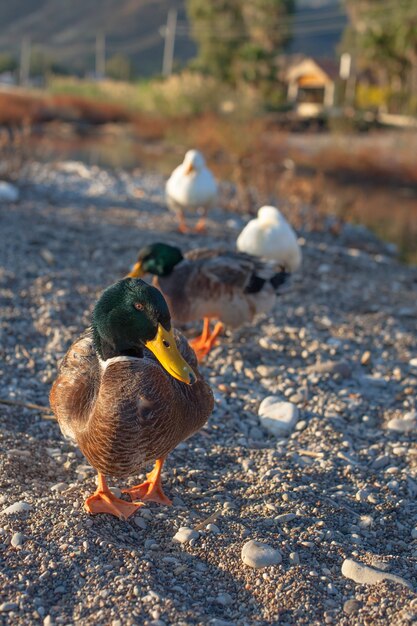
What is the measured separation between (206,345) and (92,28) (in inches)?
4041

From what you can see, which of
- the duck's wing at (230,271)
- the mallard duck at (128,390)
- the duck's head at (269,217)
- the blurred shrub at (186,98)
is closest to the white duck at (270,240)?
the duck's head at (269,217)

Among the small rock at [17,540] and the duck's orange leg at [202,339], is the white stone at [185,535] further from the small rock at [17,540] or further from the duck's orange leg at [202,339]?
the duck's orange leg at [202,339]

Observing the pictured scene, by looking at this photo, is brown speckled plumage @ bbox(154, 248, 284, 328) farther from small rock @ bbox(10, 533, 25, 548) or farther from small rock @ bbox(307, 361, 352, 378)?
small rock @ bbox(10, 533, 25, 548)

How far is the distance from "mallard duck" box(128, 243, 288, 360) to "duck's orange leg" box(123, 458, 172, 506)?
1743mm

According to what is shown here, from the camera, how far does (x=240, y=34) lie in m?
40.5

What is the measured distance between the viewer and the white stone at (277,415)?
4105 mm

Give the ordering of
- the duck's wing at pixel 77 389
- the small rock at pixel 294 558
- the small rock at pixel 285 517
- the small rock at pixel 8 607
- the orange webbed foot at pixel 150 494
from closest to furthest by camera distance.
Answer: the small rock at pixel 8 607, the small rock at pixel 294 558, the duck's wing at pixel 77 389, the small rock at pixel 285 517, the orange webbed foot at pixel 150 494

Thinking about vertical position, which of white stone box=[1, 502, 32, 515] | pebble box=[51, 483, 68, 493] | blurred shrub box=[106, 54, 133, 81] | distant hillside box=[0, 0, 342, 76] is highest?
distant hillside box=[0, 0, 342, 76]

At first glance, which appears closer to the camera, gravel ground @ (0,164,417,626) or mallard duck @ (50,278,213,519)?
gravel ground @ (0,164,417,626)

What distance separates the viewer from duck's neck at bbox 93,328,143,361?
112 inches

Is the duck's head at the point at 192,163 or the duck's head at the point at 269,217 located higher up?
the duck's head at the point at 192,163

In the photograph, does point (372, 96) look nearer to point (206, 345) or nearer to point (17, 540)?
point (206, 345)

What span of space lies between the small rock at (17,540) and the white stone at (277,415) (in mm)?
1664

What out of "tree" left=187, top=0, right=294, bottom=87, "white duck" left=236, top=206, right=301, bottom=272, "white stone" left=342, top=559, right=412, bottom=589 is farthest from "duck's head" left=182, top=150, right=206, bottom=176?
"tree" left=187, top=0, right=294, bottom=87
